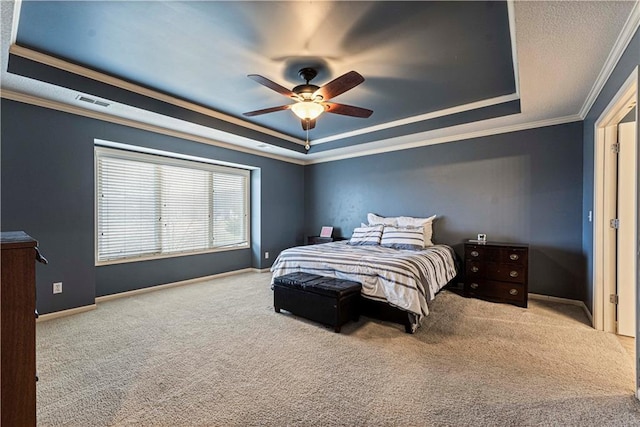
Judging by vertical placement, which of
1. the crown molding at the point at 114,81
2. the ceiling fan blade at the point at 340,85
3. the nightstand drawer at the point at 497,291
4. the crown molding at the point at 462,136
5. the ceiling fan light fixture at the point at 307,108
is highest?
the crown molding at the point at 114,81

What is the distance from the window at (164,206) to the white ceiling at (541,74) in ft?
2.01

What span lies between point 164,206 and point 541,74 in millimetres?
4959

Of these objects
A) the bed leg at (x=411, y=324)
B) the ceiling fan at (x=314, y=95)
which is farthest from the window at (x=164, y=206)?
the bed leg at (x=411, y=324)

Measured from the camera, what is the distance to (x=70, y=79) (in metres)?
2.89

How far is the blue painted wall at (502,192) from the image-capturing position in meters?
3.71

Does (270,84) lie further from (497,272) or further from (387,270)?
Answer: (497,272)

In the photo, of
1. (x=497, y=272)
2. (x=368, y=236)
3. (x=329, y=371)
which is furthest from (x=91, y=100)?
(x=497, y=272)

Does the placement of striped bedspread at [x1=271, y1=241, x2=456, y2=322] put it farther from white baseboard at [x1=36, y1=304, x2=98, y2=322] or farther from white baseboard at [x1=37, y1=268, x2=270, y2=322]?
white baseboard at [x1=36, y1=304, x2=98, y2=322]

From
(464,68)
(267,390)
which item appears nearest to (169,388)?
(267,390)

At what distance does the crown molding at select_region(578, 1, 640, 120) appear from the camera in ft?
5.94

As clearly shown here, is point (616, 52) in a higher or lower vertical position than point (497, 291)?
higher

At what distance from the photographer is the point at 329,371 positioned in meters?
2.17

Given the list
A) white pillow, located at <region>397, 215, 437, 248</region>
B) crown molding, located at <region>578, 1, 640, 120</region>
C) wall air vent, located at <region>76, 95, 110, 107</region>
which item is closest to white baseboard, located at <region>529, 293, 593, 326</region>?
white pillow, located at <region>397, 215, 437, 248</region>

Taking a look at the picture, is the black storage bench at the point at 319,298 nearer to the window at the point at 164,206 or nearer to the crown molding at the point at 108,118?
the window at the point at 164,206
